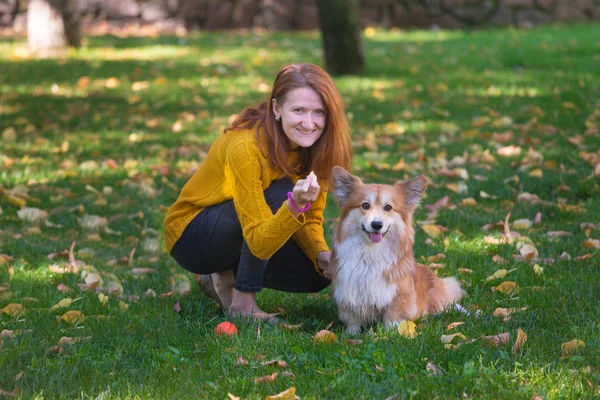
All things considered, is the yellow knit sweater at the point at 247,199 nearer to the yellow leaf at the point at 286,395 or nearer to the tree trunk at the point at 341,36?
the yellow leaf at the point at 286,395

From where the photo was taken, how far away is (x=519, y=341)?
10.7 ft

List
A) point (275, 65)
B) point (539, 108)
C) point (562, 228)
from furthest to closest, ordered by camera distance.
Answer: point (275, 65) < point (539, 108) < point (562, 228)

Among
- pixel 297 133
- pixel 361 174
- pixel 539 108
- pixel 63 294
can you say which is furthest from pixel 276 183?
pixel 539 108

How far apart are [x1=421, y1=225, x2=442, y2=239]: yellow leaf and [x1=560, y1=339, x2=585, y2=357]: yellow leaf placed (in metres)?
1.88

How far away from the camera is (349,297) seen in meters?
3.68

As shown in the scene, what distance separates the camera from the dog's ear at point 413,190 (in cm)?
366

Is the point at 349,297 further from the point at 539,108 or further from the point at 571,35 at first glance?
the point at 571,35

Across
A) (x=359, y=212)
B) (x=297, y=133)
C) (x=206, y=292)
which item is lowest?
(x=206, y=292)

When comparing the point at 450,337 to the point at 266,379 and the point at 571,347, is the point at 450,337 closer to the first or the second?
the point at 571,347

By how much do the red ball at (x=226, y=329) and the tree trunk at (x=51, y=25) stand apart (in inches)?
401

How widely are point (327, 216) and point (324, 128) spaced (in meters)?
1.95

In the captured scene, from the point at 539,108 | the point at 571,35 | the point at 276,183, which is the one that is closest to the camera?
the point at 276,183

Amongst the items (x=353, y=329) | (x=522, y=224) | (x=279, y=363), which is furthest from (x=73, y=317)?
(x=522, y=224)

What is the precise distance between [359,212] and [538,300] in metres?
1.02
